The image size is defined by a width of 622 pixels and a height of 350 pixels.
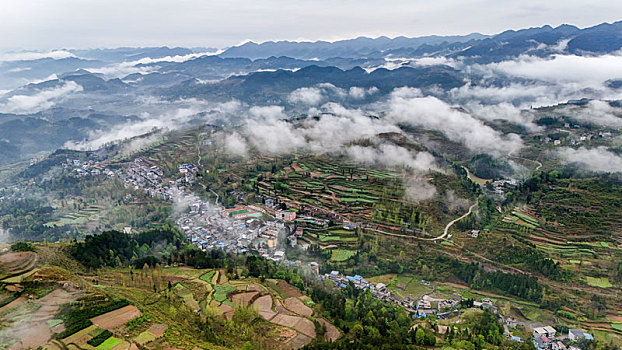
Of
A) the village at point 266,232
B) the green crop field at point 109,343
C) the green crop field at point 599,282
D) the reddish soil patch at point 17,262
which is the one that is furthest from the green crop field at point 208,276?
the green crop field at point 599,282

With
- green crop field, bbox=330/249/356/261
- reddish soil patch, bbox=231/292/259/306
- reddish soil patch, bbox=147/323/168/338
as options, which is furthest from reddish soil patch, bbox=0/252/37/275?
green crop field, bbox=330/249/356/261

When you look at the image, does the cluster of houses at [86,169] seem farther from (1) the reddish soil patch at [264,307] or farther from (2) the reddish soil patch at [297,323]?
(2) the reddish soil patch at [297,323]

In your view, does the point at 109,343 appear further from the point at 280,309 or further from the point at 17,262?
the point at 280,309

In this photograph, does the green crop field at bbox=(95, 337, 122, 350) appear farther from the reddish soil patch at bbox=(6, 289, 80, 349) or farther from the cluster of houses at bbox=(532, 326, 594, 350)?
the cluster of houses at bbox=(532, 326, 594, 350)

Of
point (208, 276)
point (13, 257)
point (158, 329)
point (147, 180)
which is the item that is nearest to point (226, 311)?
point (158, 329)

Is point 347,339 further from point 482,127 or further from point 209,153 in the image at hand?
point 482,127

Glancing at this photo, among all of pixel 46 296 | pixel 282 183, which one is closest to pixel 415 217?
pixel 282 183
